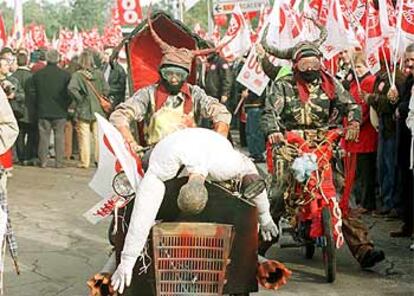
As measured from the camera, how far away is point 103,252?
947cm

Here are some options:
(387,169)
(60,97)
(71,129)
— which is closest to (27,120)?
(60,97)

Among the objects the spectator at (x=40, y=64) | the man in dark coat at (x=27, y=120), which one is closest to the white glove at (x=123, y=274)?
the man in dark coat at (x=27, y=120)

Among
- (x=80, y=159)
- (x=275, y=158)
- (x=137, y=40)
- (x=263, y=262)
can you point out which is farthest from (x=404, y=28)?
(x=80, y=159)

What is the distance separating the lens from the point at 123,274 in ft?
18.0

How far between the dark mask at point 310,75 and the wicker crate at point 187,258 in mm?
3021

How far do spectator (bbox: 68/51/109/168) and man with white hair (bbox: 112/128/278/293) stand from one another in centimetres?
1021

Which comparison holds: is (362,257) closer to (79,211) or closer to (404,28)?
(404,28)

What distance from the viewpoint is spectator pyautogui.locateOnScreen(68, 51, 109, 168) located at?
52.7 feet

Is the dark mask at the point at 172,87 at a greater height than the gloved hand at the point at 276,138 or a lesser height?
greater

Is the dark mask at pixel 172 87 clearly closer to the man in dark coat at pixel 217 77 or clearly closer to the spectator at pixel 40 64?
the spectator at pixel 40 64

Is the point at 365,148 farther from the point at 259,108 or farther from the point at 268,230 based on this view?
the point at 268,230

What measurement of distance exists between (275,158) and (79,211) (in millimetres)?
4565

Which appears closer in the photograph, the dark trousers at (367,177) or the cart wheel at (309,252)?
the cart wheel at (309,252)

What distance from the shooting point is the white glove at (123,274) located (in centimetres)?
547
